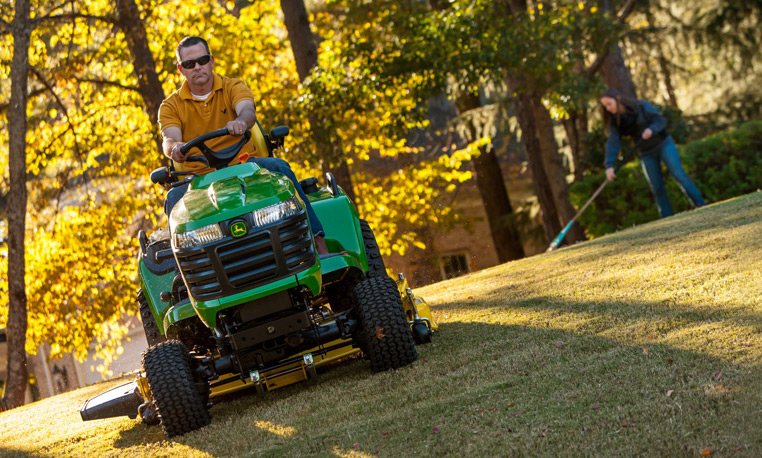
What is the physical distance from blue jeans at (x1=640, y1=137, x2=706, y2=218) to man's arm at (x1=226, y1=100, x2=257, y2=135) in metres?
6.75

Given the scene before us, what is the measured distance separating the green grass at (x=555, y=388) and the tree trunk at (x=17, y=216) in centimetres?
569

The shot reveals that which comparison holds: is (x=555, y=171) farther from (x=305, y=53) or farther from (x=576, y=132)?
(x=305, y=53)

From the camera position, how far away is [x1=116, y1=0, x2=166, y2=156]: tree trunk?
1585 centimetres

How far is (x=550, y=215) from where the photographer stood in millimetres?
17531

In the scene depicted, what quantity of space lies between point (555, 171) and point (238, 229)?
41.5 feet

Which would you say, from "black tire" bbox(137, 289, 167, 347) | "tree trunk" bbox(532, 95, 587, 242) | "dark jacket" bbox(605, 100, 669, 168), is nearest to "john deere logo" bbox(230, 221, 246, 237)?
"black tire" bbox(137, 289, 167, 347)

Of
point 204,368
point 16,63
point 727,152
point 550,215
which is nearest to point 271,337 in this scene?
point 204,368

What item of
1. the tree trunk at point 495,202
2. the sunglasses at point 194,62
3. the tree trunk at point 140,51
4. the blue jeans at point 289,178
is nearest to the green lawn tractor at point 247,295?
the blue jeans at point 289,178

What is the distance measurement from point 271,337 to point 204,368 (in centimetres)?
45

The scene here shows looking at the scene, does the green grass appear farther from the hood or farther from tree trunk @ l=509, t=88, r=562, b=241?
tree trunk @ l=509, t=88, r=562, b=241

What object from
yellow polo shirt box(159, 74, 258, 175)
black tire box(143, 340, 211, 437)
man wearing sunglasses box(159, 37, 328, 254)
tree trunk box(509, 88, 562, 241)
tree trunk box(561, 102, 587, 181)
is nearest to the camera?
black tire box(143, 340, 211, 437)

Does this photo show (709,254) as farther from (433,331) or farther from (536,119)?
(536,119)

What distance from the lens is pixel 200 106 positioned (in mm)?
5914

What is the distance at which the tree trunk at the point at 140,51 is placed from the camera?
52.0ft
